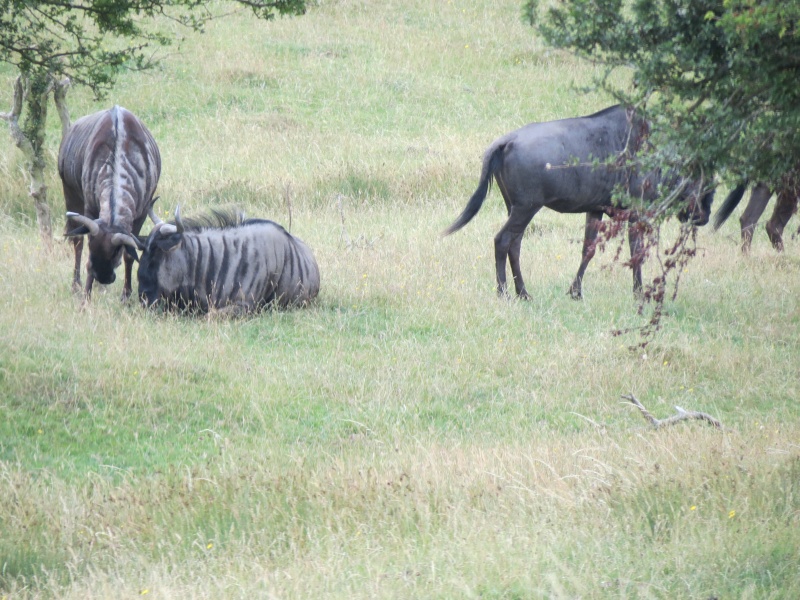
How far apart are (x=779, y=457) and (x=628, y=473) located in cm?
98

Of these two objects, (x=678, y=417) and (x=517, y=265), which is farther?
(x=517, y=265)

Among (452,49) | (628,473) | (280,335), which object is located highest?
(452,49)

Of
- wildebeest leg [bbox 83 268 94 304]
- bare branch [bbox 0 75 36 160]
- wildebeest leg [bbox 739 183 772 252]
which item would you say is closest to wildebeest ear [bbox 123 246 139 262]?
wildebeest leg [bbox 83 268 94 304]

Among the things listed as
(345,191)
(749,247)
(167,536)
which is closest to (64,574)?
(167,536)

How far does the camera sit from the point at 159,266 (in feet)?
34.5

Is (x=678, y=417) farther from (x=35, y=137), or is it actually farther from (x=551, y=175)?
(x=35, y=137)

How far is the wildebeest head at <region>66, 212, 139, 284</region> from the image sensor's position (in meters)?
10.5

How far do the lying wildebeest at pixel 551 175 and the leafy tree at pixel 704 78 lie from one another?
5022 millimetres

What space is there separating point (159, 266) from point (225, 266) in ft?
2.40

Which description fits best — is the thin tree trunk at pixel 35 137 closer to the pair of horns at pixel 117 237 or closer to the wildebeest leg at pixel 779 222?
the pair of horns at pixel 117 237

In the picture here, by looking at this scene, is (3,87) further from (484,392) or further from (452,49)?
(484,392)

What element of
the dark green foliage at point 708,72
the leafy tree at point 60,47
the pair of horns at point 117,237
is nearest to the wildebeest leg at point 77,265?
the pair of horns at point 117,237

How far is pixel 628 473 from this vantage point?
235 inches

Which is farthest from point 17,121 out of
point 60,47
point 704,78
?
point 704,78
